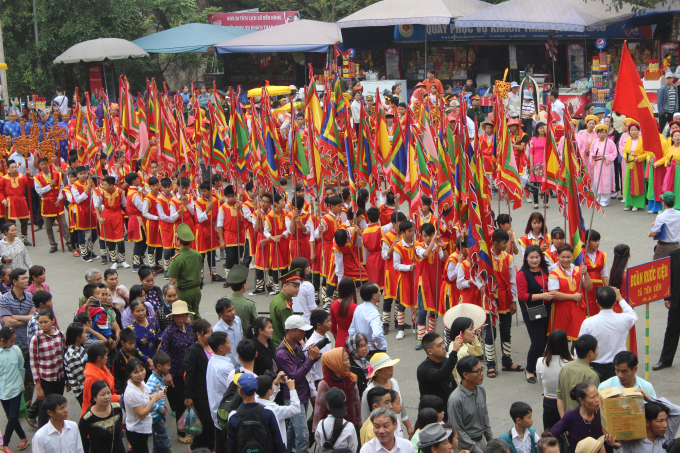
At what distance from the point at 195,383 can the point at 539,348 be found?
381cm

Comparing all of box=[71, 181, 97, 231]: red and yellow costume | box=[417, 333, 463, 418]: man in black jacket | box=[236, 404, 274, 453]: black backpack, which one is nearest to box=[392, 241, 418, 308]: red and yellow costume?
box=[417, 333, 463, 418]: man in black jacket

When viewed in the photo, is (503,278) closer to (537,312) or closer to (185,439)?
(537,312)

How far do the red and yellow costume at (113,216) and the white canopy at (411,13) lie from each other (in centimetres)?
1434

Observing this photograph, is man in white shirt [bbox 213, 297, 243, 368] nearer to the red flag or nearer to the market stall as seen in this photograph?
the red flag

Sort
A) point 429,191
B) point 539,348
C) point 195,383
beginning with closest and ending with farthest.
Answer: point 195,383 → point 539,348 → point 429,191

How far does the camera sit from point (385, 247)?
10500mm

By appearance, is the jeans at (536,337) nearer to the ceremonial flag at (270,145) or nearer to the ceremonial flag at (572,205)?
the ceremonial flag at (572,205)

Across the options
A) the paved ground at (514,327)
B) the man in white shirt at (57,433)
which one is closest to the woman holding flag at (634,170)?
the paved ground at (514,327)

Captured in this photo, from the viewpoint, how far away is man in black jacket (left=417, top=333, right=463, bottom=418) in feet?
20.8

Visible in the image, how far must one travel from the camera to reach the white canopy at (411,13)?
2564 cm

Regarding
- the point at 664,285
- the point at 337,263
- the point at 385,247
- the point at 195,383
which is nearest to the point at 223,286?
the point at 337,263

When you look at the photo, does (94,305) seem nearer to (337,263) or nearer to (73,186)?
(337,263)

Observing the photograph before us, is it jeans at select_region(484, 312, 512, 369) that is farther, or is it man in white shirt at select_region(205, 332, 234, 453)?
jeans at select_region(484, 312, 512, 369)

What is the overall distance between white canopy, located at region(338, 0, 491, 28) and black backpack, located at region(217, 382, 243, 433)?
21120mm
